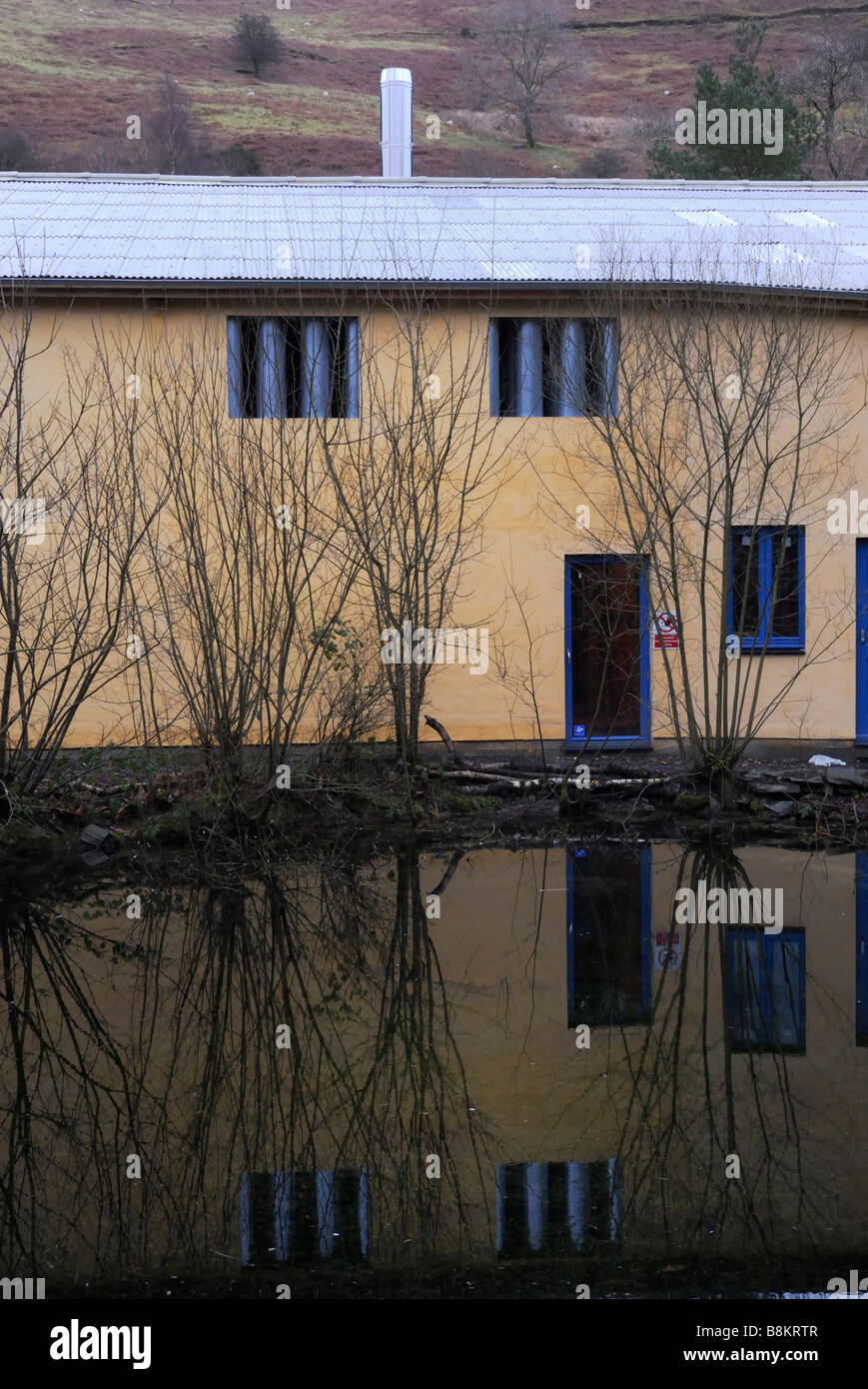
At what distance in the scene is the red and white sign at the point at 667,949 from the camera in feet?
26.1

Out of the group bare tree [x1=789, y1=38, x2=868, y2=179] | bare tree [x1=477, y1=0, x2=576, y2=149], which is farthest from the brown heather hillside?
bare tree [x1=789, y1=38, x2=868, y2=179]

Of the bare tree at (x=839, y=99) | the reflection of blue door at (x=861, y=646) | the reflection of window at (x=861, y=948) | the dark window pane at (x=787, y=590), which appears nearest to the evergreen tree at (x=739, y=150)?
the bare tree at (x=839, y=99)

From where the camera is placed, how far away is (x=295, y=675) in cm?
1202

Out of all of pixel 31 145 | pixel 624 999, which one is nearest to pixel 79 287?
pixel 624 999

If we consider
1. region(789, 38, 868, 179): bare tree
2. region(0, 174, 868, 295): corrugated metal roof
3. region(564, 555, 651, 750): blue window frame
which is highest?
region(789, 38, 868, 179): bare tree

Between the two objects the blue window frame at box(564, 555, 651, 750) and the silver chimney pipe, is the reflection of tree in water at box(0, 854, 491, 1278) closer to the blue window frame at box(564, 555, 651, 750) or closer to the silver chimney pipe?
the blue window frame at box(564, 555, 651, 750)

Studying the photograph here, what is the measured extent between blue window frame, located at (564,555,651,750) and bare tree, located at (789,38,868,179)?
3541 cm

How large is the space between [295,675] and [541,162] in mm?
55388

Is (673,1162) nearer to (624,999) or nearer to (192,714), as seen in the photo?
(624,999)

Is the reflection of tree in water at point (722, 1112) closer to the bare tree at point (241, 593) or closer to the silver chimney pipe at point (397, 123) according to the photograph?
the bare tree at point (241, 593)

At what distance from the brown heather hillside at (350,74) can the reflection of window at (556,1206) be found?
51513 millimetres

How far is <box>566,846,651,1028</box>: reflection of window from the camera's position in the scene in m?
7.23

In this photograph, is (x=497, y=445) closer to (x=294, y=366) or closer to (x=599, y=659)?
(x=294, y=366)

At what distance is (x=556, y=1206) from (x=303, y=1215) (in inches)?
36.9
